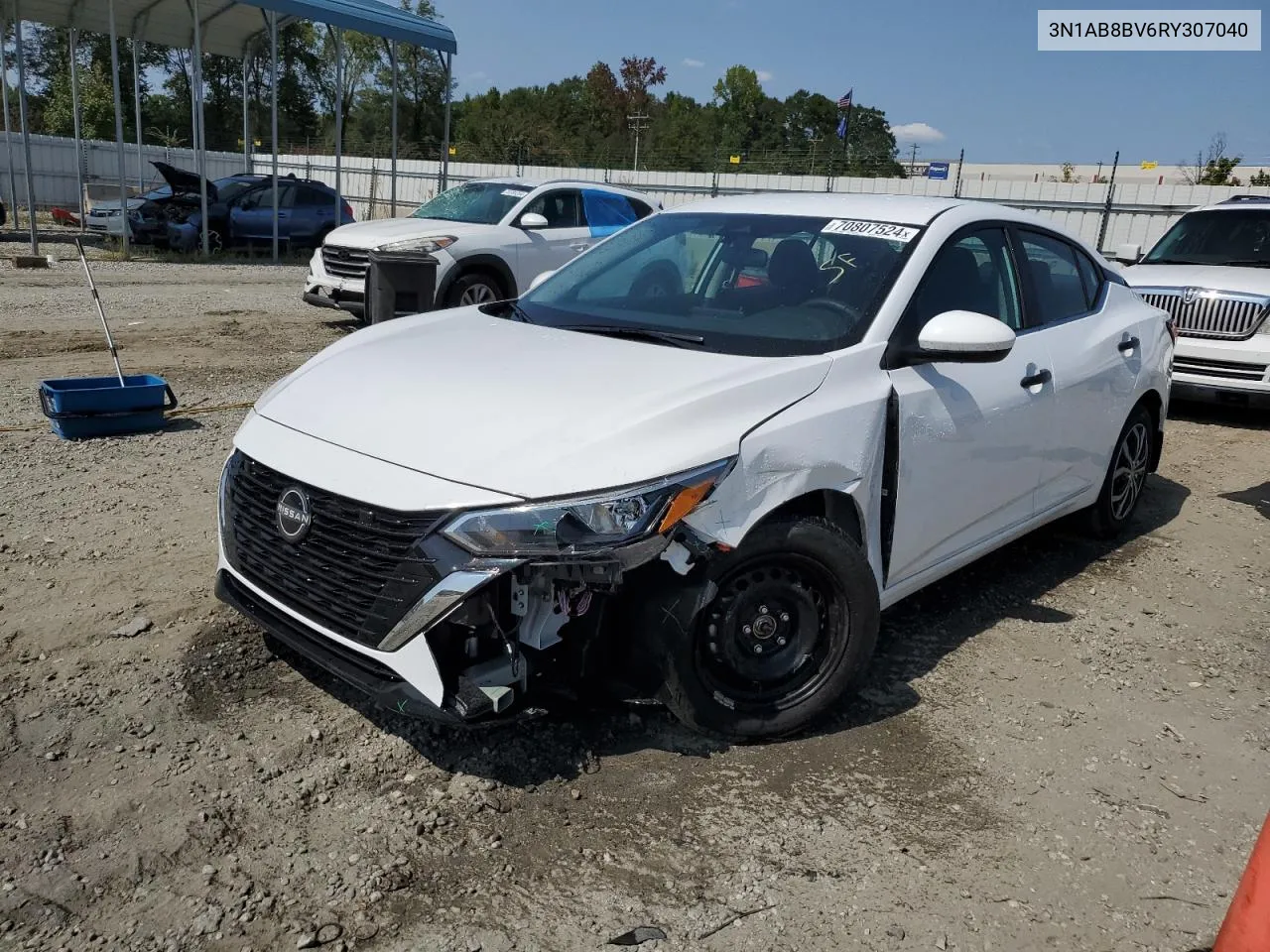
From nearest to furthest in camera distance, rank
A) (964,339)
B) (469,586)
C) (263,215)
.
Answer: (469,586)
(964,339)
(263,215)

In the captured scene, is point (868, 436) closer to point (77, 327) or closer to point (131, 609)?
point (131, 609)

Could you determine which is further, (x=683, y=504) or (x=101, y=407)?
(x=101, y=407)

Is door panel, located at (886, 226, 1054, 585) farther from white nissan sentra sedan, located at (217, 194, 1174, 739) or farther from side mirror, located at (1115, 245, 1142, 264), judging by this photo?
side mirror, located at (1115, 245, 1142, 264)

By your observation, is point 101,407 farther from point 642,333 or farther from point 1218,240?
point 1218,240

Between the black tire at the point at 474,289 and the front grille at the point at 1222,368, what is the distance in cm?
639

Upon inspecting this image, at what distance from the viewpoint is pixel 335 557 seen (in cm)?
285

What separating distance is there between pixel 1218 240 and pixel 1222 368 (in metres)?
1.92

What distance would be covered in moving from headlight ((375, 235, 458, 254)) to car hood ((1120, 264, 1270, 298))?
6385mm

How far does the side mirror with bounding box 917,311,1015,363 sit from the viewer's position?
347 centimetres

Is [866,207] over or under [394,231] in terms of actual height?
over

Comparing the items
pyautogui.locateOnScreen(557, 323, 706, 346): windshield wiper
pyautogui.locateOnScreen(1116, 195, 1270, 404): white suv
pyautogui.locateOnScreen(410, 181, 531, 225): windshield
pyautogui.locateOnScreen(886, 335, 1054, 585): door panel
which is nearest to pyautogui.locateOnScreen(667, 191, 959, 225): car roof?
pyautogui.locateOnScreen(886, 335, 1054, 585): door panel

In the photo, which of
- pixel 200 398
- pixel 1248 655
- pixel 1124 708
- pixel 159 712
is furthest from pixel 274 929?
pixel 200 398

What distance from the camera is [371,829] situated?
2.77 m

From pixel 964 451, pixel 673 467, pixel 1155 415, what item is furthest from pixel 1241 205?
pixel 673 467
